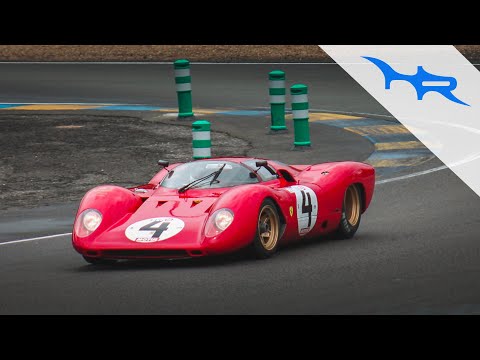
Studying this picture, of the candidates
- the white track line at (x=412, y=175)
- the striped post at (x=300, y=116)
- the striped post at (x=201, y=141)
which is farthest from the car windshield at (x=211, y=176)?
the striped post at (x=300, y=116)

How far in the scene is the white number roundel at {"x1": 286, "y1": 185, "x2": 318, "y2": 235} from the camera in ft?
39.2

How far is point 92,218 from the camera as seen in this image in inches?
453

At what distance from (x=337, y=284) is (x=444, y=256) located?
1.48 metres

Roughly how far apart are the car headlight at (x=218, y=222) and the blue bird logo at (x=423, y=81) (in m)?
13.7

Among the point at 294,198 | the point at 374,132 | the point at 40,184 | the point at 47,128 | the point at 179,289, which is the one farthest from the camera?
the point at 47,128

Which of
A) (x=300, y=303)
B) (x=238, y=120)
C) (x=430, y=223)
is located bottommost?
(x=238, y=120)

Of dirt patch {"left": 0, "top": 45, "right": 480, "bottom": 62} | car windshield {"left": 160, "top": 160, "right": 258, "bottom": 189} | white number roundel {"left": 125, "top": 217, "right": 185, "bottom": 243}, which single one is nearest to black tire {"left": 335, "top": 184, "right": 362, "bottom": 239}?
car windshield {"left": 160, "top": 160, "right": 258, "bottom": 189}

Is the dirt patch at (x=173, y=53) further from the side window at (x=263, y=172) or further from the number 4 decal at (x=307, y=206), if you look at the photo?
the number 4 decal at (x=307, y=206)

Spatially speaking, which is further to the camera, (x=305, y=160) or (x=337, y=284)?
(x=305, y=160)

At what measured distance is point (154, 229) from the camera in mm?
11125

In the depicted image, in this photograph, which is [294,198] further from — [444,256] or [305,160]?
[305,160]

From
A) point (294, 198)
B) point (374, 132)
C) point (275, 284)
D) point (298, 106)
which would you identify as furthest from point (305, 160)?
point (275, 284)

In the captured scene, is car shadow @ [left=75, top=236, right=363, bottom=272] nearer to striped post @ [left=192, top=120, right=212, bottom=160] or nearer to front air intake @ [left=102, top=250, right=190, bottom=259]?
front air intake @ [left=102, top=250, right=190, bottom=259]

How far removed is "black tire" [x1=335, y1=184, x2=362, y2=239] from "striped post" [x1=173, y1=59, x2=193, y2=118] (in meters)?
9.62
